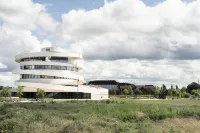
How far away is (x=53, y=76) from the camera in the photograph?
91.9m

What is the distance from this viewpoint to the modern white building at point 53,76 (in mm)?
87688

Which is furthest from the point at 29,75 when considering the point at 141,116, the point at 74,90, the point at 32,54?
the point at 141,116

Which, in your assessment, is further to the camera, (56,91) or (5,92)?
(56,91)

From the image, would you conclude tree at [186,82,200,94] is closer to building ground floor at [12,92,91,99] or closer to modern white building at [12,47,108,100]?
modern white building at [12,47,108,100]

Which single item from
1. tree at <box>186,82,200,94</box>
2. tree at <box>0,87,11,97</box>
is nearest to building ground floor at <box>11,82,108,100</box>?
tree at <box>0,87,11,97</box>

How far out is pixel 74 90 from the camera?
89.3 meters

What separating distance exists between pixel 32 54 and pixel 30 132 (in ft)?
263

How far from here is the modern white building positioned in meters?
87.7

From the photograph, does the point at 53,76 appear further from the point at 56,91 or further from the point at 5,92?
the point at 5,92

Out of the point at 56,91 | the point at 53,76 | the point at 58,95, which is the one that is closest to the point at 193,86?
the point at 53,76

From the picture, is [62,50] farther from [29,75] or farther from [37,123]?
[37,123]

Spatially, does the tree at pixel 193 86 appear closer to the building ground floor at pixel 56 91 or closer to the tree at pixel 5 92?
the building ground floor at pixel 56 91

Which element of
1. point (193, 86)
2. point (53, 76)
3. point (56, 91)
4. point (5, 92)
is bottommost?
point (5, 92)

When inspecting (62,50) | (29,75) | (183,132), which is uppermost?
(62,50)
